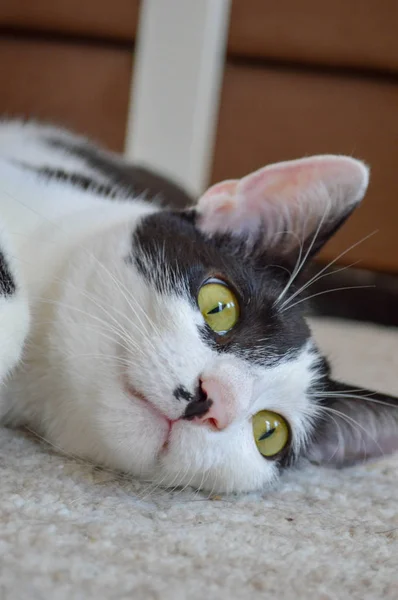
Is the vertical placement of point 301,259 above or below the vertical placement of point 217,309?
above

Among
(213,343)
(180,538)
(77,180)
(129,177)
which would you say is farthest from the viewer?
(129,177)

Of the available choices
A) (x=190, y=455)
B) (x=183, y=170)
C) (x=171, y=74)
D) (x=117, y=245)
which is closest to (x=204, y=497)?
(x=190, y=455)

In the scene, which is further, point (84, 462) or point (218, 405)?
point (84, 462)

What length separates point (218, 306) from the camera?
2.67 feet

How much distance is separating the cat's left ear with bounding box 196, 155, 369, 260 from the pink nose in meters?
0.30

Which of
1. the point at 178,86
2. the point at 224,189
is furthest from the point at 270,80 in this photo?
the point at 224,189

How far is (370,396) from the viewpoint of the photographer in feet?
3.08

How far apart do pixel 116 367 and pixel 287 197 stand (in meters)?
0.36

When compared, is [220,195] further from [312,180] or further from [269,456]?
[269,456]

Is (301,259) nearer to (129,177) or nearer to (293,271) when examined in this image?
(293,271)

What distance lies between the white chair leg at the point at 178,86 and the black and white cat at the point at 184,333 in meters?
1.49

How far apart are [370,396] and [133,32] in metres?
1.93

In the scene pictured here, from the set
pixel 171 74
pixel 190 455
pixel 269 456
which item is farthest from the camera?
pixel 171 74

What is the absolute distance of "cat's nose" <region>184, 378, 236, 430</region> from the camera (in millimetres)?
710
